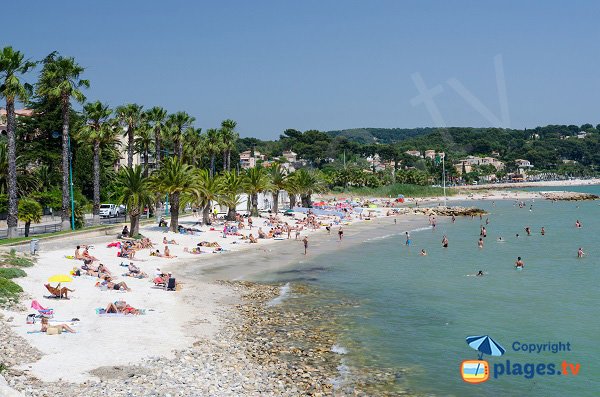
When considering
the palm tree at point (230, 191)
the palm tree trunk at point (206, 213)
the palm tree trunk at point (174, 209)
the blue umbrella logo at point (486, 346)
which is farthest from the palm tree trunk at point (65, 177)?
the blue umbrella logo at point (486, 346)

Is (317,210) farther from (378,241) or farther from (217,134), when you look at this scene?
(378,241)

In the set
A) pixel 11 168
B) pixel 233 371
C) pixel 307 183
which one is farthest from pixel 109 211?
pixel 233 371

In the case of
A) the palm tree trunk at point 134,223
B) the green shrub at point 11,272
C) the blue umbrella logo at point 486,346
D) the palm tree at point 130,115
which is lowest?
the blue umbrella logo at point 486,346

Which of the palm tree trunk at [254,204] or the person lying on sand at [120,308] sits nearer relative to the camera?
the person lying on sand at [120,308]

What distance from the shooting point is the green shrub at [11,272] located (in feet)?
78.9

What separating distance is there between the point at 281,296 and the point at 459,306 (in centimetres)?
855

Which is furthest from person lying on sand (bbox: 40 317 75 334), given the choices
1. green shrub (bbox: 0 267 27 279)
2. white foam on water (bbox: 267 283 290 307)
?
white foam on water (bbox: 267 283 290 307)

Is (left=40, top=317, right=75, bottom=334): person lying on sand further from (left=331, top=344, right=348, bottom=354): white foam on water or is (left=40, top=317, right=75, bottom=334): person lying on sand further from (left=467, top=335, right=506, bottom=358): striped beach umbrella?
(left=467, top=335, right=506, bottom=358): striped beach umbrella

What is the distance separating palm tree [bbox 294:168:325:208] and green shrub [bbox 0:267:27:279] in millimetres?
54406

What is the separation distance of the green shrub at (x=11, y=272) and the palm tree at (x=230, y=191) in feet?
94.4

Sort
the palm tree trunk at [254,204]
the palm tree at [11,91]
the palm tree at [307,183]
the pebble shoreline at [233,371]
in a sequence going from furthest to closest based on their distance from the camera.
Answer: the palm tree at [307,183]
the palm tree trunk at [254,204]
the palm tree at [11,91]
the pebble shoreline at [233,371]

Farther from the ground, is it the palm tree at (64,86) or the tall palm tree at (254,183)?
the palm tree at (64,86)

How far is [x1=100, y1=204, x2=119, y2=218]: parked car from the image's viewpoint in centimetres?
5762

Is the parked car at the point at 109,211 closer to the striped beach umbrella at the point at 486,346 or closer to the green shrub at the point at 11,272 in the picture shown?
the green shrub at the point at 11,272
